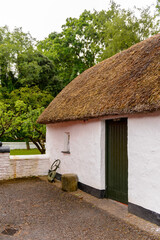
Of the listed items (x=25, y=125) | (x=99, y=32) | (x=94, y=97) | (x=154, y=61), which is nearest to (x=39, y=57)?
(x=99, y=32)

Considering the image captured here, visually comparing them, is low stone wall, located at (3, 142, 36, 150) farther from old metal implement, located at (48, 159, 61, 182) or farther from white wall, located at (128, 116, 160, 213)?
white wall, located at (128, 116, 160, 213)

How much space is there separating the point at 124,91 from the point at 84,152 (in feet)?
8.75

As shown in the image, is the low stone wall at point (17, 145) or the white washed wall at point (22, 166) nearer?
the white washed wall at point (22, 166)

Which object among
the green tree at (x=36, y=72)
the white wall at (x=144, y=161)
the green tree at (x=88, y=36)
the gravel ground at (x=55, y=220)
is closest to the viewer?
the gravel ground at (x=55, y=220)

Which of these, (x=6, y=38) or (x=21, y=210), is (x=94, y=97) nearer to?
(x=21, y=210)

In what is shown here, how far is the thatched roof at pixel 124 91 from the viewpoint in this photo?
516 cm

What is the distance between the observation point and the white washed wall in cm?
970

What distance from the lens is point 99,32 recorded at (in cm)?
2517

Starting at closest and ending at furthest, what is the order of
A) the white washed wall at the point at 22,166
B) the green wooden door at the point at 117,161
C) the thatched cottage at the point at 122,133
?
1. the thatched cottage at the point at 122,133
2. the green wooden door at the point at 117,161
3. the white washed wall at the point at 22,166

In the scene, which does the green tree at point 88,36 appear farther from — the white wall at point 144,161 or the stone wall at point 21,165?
the white wall at point 144,161

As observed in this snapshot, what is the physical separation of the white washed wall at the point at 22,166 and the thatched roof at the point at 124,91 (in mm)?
2389

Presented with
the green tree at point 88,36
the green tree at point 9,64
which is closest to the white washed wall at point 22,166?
the green tree at point 9,64

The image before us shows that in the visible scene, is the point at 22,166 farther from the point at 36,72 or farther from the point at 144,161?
the point at 36,72

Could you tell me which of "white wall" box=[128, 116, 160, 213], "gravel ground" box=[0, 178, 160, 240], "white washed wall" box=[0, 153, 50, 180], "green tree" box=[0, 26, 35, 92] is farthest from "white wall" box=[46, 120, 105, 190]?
"green tree" box=[0, 26, 35, 92]
